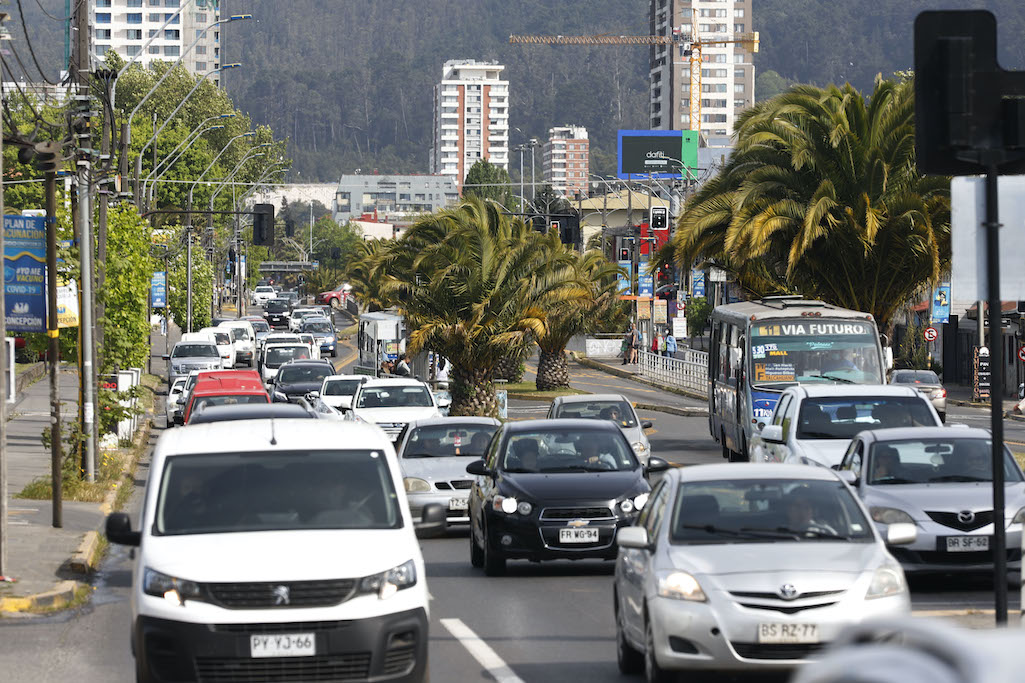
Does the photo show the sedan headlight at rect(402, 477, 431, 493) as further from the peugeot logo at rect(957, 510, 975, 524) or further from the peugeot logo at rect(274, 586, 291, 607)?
the peugeot logo at rect(274, 586, 291, 607)

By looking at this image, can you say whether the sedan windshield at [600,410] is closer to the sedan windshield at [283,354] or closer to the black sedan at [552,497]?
the black sedan at [552,497]

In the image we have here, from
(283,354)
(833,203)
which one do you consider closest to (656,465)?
(833,203)

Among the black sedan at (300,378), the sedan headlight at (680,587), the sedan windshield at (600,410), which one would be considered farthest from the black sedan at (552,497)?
the black sedan at (300,378)

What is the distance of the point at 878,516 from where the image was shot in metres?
15.1

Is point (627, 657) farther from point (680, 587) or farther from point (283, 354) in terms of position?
point (283, 354)

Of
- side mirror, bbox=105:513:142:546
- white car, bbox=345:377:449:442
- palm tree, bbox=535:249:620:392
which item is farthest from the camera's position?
palm tree, bbox=535:249:620:392

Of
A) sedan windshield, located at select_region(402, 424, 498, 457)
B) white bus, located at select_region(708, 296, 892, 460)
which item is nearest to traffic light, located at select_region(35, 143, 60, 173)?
sedan windshield, located at select_region(402, 424, 498, 457)

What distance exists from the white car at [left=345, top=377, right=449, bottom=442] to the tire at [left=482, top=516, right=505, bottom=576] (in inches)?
630

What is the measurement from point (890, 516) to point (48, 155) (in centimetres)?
1040

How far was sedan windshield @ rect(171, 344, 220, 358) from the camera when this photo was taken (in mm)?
57250

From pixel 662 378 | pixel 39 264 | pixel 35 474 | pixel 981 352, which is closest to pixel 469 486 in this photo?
pixel 39 264

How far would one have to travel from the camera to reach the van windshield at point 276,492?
10141mm

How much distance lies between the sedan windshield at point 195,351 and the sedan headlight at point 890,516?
44.1 meters

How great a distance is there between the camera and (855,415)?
21812 mm
